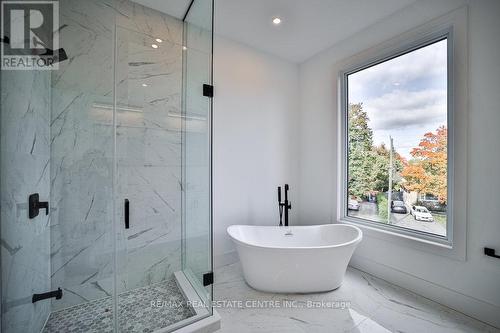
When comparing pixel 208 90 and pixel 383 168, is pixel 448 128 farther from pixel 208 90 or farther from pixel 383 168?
pixel 208 90

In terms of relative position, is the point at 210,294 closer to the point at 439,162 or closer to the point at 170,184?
the point at 170,184

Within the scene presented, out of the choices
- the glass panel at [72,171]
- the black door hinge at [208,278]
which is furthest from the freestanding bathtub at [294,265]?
the glass panel at [72,171]

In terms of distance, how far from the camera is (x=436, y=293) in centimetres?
186

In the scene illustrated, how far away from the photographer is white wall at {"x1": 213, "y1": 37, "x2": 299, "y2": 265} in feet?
8.24

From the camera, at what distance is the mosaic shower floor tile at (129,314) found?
4.91 feet

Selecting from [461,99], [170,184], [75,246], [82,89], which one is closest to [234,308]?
[170,184]

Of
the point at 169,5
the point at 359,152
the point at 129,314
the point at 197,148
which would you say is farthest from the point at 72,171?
the point at 359,152

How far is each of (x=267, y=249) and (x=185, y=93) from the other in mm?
1675

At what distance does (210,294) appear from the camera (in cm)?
165

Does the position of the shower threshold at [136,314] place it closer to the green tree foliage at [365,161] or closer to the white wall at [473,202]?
the white wall at [473,202]

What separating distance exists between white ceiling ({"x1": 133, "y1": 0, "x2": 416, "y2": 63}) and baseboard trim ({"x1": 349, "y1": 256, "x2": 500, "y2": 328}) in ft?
8.43

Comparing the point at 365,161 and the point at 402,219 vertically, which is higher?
the point at 365,161

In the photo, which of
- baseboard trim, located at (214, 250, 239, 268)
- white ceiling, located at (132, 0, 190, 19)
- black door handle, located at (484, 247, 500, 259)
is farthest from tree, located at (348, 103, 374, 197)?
white ceiling, located at (132, 0, 190, 19)

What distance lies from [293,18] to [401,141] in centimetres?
170
